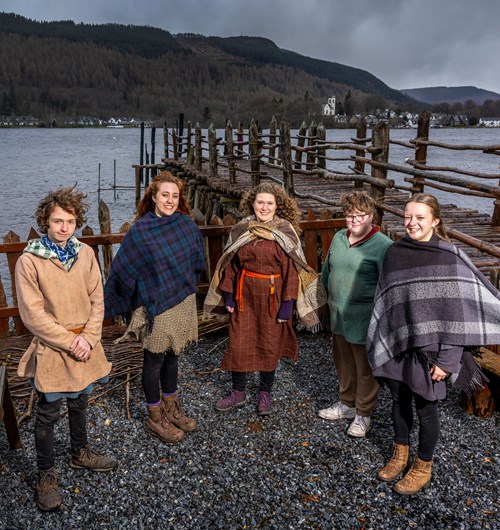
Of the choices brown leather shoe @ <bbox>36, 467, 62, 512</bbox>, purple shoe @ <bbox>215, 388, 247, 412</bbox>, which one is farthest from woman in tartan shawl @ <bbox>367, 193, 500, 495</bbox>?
brown leather shoe @ <bbox>36, 467, 62, 512</bbox>

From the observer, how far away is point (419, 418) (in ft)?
9.78

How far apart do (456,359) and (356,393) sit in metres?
1.03


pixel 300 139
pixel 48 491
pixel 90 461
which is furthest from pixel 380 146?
pixel 300 139

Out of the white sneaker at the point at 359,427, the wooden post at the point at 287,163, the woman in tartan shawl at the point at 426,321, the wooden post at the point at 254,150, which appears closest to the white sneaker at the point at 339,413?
the white sneaker at the point at 359,427

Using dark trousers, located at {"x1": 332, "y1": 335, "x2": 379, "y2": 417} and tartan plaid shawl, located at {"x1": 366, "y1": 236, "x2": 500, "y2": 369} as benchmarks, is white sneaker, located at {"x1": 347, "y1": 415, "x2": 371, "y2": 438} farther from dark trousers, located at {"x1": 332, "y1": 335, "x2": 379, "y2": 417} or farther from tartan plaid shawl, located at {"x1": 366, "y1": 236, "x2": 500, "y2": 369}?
tartan plaid shawl, located at {"x1": 366, "y1": 236, "x2": 500, "y2": 369}

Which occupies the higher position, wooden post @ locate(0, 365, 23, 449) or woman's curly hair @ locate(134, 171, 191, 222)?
woman's curly hair @ locate(134, 171, 191, 222)

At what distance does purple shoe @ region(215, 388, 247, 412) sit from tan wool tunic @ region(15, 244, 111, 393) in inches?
44.5

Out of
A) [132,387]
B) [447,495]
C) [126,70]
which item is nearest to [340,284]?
[447,495]

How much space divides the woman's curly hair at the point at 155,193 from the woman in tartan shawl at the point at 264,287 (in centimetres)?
42

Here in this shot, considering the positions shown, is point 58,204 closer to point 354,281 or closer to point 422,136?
point 354,281

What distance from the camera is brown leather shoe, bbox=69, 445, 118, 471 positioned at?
3162 millimetres

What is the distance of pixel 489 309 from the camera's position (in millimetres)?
2779

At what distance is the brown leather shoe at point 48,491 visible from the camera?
2848 millimetres

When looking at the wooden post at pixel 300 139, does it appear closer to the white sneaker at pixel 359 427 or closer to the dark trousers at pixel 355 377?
the dark trousers at pixel 355 377
